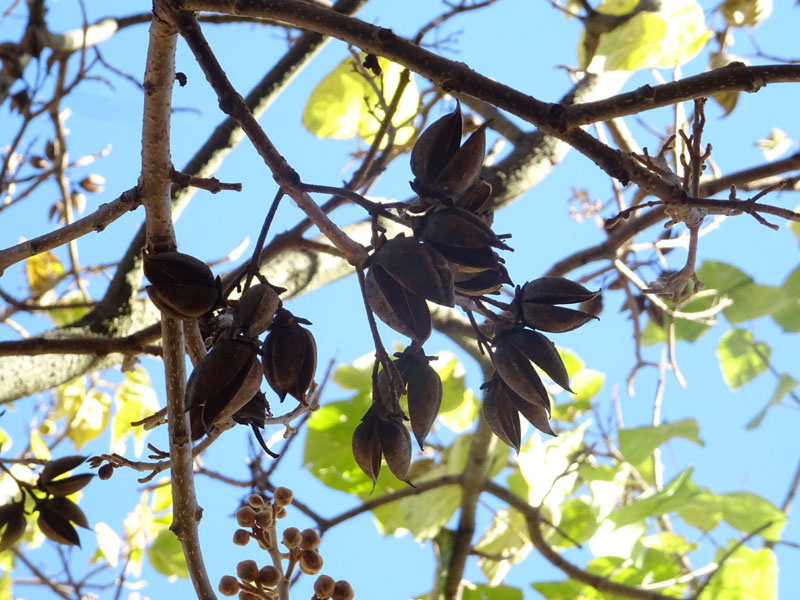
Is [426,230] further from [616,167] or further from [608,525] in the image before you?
[608,525]

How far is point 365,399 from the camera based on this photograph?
4.25 feet

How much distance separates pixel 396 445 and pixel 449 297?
0.49 ft

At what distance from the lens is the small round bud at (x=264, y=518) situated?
0.65 meters

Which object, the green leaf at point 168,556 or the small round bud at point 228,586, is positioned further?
the green leaf at point 168,556

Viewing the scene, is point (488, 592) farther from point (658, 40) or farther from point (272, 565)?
point (658, 40)

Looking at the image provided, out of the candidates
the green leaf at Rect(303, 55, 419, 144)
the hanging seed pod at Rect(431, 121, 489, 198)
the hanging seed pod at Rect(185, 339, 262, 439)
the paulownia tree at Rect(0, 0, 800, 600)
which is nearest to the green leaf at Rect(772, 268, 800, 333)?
the paulownia tree at Rect(0, 0, 800, 600)

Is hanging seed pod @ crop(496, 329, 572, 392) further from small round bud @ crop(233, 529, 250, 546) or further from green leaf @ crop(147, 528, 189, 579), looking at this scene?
green leaf @ crop(147, 528, 189, 579)

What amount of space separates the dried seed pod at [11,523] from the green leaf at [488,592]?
70cm

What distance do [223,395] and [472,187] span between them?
234mm

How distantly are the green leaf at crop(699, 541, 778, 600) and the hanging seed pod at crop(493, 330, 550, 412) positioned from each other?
0.73 m

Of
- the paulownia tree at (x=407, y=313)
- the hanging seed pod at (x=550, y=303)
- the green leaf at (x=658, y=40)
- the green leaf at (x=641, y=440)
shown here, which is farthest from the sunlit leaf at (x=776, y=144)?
the hanging seed pod at (x=550, y=303)

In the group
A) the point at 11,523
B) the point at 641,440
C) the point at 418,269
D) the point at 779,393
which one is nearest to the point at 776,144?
the point at 779,393

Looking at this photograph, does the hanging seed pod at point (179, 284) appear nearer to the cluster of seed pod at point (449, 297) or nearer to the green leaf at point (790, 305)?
the cluster of seed pod at point (449, 297)

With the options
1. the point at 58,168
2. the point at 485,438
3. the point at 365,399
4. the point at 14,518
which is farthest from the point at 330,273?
the point at 58,168
